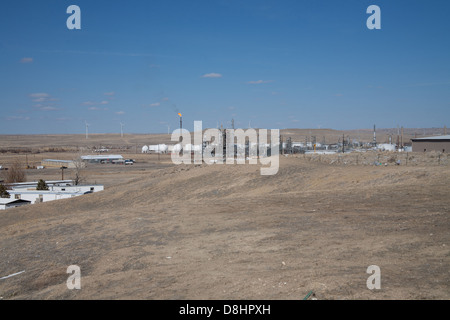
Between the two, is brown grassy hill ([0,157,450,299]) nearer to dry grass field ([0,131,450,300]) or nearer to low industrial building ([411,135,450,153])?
A: dry grass field ([0,131,450,300])

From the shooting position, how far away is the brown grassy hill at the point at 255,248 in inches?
315

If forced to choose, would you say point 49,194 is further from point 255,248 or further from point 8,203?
point 255,248

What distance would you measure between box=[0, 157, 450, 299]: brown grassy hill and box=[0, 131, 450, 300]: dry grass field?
0.11ft

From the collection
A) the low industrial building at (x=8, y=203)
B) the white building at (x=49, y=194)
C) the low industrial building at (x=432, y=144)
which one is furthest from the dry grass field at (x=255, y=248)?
the low industrial building at (x=432, y=144)

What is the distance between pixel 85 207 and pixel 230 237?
19.0 meters

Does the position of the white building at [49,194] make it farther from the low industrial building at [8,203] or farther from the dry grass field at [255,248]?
the dry grass field at [255,248]

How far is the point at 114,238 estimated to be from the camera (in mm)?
14602

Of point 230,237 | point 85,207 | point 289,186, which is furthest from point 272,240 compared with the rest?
point 85,207

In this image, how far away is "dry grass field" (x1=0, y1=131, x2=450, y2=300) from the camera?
800cm

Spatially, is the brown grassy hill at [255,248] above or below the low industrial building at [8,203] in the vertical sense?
above

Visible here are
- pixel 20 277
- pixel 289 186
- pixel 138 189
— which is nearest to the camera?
pixel 20 277

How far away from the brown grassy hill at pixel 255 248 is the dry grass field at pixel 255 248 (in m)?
0.03

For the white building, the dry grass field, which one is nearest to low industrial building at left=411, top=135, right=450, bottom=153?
the dry grass field
